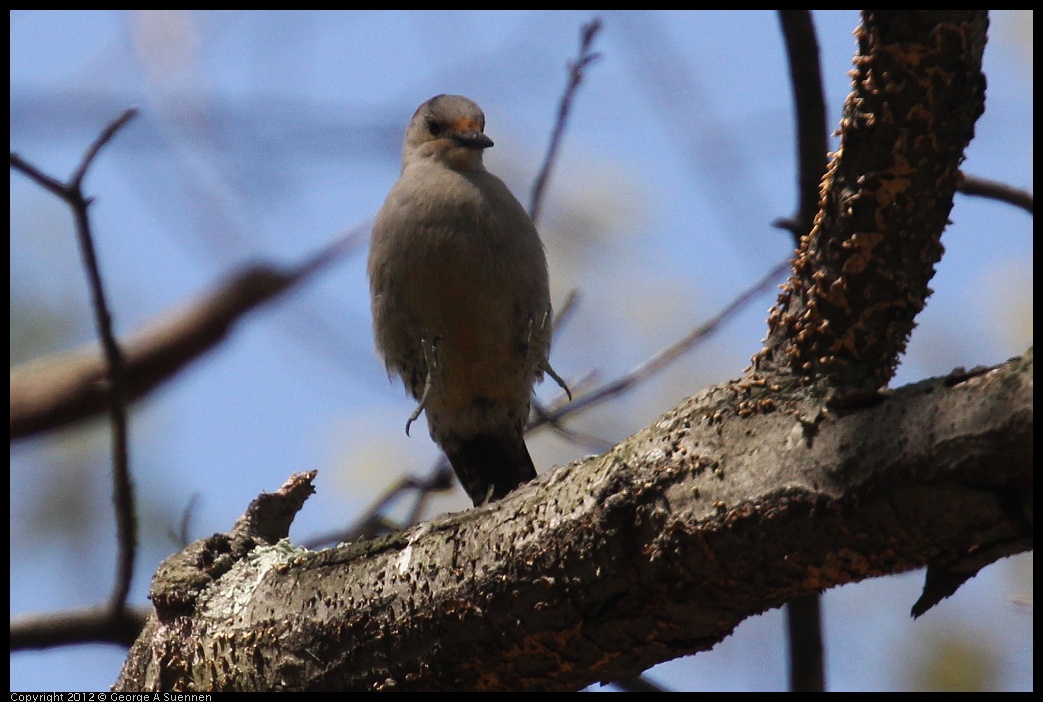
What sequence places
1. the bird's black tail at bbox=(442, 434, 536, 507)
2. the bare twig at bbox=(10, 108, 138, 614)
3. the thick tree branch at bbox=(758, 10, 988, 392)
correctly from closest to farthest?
the thick tree branch at bbox=(758, 10, 988, 392) < the bare twig at bbox=(10, 108, 138, 614) < the bird's black tail at bbox=(442, 434, 536, 507)

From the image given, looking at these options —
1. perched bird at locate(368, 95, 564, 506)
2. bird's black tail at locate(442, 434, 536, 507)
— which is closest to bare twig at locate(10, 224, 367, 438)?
perched bird at locate(368, 95, 564, 506)

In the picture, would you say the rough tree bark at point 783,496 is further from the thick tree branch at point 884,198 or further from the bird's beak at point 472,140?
the bird's beak at point 472,140

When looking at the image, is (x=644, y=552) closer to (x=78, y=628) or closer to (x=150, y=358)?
(x=150, y=358)

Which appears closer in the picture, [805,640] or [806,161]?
[806,161]

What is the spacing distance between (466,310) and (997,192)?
2.24 metres

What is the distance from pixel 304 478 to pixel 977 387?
2.10 meters

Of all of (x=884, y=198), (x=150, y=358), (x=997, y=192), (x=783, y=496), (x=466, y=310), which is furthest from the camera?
(x=466, y=310)

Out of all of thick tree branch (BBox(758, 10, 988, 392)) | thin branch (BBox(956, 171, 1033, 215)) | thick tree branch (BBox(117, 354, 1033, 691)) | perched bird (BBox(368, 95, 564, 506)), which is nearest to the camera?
thick tree branch (BBox(117, 354, 1033, 691))

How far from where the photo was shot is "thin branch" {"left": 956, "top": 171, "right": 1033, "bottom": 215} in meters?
3.66

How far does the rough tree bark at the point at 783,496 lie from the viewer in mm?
1923

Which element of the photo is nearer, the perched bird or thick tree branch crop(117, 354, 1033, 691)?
thick tree branch crop(117, 354, 1033, 691)

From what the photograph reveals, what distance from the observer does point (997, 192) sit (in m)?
3.72

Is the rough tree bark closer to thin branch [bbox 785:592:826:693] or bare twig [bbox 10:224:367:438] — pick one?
bare twig [bbox 10:224:367:438]

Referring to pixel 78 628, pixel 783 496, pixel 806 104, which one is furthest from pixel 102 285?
pixel 806 104
